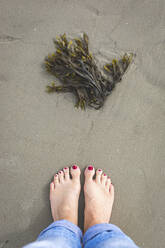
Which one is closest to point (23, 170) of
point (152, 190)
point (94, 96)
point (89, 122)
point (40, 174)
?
point (40, 174)

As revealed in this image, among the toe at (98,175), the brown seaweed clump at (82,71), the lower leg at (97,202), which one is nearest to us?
the lower leg at (97,202)

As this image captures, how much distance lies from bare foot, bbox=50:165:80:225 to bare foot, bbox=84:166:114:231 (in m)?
0.08

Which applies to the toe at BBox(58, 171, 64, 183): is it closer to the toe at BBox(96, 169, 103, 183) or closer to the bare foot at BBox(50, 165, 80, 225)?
the bare foot at BBox(50, 165, 80, 225)

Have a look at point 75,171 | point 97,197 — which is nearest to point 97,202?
point 97,197

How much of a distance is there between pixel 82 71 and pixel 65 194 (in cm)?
93

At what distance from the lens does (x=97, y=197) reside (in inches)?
53.6

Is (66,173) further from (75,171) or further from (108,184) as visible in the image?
(108,184)

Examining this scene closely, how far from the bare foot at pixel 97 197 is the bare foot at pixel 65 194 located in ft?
0.25

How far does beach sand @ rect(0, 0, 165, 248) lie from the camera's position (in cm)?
134

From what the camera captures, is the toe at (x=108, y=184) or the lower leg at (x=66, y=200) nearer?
the lower leg at (x=66, y=200)

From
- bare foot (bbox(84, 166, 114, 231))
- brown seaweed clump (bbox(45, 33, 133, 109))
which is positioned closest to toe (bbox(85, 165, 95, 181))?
bare foot (bbox(84, 166, 114, 231))

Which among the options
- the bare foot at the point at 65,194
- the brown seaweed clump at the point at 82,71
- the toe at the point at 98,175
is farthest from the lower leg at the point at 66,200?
the brown seaweed clump at the point at 82,71

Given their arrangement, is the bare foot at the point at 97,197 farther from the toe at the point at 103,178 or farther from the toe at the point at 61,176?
the toe at the point at 61,176

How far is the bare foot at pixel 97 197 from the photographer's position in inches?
51.3
